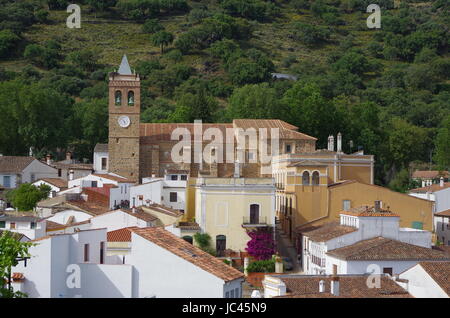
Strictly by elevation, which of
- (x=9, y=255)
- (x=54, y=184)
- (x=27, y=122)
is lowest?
(x=54, y=184)

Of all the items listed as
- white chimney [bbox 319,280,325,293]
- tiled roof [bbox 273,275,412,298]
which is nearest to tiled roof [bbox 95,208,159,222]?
tiled roof [bbox 273,275,412,298]

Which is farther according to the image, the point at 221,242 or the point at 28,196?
the point at 28,196

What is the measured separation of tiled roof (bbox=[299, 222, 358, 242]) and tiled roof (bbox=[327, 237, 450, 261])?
1.98 meters

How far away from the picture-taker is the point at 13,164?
6856 centimetres

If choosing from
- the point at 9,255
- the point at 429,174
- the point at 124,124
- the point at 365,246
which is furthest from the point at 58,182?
the point at 9,255

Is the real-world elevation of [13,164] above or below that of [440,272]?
above

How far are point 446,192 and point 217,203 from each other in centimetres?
1877

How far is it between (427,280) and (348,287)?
2360mm

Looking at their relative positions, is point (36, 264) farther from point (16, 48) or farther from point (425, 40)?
point (425, 40)

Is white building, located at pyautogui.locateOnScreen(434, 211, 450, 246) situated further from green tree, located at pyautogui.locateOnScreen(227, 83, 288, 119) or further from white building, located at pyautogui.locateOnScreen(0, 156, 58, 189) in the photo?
white building, located at pyautogui.locateOnScreen(0, 156, 58, 189)

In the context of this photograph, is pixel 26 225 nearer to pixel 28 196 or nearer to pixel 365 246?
pixel 365 246

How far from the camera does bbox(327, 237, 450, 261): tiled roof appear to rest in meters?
38.1

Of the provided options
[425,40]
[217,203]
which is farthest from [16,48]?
[217,203]

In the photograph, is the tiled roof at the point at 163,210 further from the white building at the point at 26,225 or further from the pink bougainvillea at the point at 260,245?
the white building at the point at 26,225
